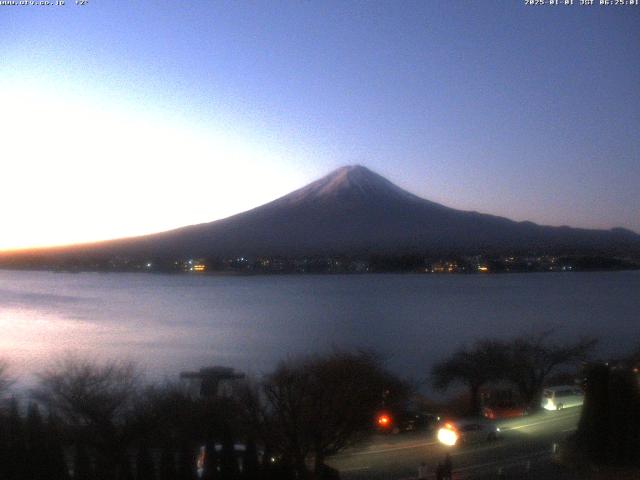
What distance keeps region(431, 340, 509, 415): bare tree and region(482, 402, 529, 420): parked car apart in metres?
1.61

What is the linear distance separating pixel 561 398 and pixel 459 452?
2.49 meters

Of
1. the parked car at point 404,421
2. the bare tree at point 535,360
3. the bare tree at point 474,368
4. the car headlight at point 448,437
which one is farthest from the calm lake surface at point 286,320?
the car headlight at point 448,437

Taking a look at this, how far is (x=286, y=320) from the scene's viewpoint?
1916 cm

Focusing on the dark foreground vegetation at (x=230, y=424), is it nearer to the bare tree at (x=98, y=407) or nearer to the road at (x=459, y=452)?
the bare tree at (x=98, y=407)

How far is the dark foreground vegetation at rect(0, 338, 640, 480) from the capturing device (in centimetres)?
293

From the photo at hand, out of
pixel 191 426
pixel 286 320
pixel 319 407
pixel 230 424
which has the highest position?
pixel 191 426

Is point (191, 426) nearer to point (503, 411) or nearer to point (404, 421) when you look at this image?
point (404, 421)

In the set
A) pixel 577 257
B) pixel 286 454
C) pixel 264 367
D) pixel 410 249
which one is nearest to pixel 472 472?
pixel 286 454

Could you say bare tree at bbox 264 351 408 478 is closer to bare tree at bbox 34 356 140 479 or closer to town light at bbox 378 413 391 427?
town light at bbox 378 413 391 427

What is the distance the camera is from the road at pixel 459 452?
4.46 meters

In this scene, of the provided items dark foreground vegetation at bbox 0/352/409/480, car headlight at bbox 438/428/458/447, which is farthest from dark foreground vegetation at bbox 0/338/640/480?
car headlight at bbox 438/428/458/447

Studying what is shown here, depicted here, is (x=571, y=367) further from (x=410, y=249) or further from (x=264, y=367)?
(x=410, y=249)

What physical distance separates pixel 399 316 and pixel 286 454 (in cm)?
1643

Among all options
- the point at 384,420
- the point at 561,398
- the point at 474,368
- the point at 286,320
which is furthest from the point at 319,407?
the point at 286,320
